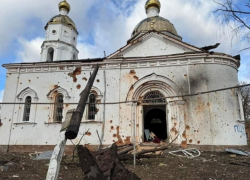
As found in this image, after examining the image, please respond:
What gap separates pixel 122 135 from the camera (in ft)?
38.4

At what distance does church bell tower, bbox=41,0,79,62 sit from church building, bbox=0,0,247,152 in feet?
21.8

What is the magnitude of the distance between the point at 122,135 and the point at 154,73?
159 inches

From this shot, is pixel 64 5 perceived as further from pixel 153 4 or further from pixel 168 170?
pixel 168 170

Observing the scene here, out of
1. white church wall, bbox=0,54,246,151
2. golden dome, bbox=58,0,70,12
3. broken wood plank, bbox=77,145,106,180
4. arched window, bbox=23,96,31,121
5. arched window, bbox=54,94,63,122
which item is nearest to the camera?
broken wood plank, bbox=77,145,106,180

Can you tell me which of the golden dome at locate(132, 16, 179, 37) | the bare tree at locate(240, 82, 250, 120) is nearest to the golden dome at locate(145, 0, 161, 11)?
the golden dome at locate(132, 16, 179, 37)

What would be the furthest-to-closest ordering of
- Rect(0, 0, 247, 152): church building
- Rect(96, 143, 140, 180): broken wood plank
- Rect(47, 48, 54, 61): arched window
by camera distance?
Rect(47, 48, 54, 61): arched window, Rect(0, 0, 247, 152): church building, Rect(96, 143, 140, 180): broken wood plank

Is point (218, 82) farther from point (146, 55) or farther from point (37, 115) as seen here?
point (37, 115)

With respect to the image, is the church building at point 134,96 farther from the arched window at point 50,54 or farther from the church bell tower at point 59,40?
the arched window at point 50,54

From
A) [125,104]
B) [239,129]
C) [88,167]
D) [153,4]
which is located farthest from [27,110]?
[153,4]

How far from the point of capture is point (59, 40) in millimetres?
20156

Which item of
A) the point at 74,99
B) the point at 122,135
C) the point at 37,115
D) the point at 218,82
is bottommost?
the point at 122,135

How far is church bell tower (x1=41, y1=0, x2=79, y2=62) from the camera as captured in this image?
65.9 ft

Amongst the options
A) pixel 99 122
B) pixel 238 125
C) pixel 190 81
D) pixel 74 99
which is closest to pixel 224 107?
pixel 238 125

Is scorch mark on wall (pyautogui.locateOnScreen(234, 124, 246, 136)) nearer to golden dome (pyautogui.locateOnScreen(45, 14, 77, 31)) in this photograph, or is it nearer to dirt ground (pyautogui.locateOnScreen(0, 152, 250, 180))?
dirt ground (pyautogui.locateOnScreen(0, 152, 250, 180))
